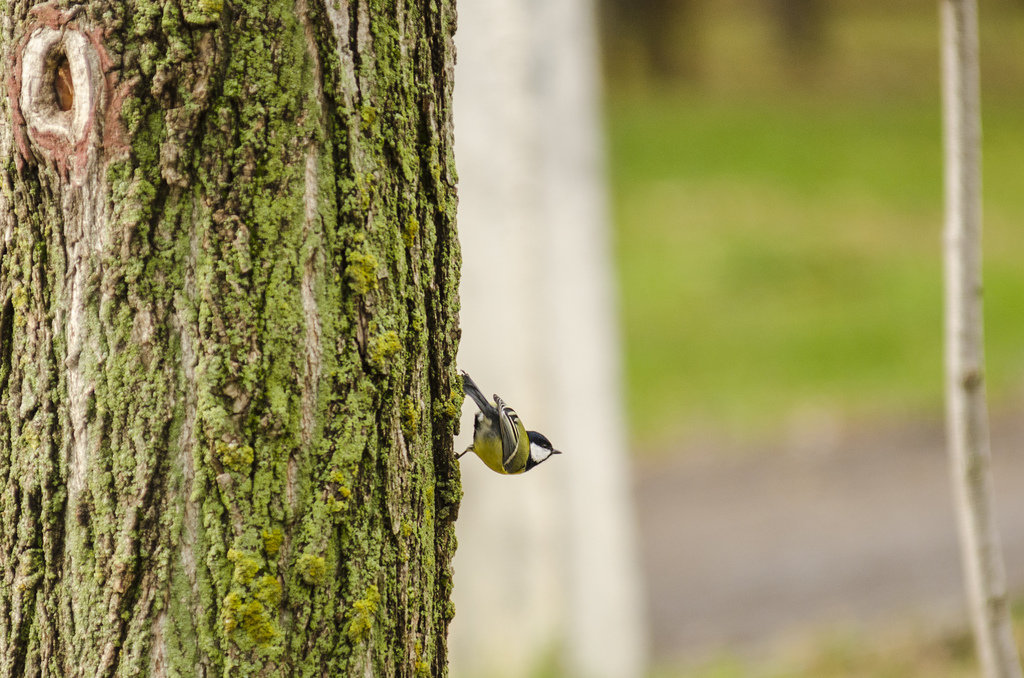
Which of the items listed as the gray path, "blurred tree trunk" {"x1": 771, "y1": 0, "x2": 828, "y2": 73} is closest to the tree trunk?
the gray path

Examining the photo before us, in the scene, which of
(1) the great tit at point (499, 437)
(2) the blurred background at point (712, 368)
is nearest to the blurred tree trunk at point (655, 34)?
(2) the blurred background at point (712, 368)

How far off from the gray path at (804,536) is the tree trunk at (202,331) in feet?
13.2

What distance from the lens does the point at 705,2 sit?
73.4ft

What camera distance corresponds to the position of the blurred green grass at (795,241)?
9.01m

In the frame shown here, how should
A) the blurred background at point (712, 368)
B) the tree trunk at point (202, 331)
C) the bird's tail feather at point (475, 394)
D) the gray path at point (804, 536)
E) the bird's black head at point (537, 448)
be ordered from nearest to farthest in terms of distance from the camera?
the tree trunk at point (202, 331) → the bird's tail feather at point (475, 394) → the bird's black head at point (537, 448) → the blurred background at point (712, 368) → the gray path at point (804, 536)

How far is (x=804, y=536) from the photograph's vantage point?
6.40 metres

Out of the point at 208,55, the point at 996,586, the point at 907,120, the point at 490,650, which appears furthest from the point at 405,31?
the point at 907,120

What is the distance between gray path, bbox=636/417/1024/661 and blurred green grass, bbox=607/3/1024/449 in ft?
2.30

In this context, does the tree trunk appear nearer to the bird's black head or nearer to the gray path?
the bird's black head

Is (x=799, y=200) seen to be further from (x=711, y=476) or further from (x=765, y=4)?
(x=765, y=4)

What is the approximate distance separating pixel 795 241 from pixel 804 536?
6.67 m

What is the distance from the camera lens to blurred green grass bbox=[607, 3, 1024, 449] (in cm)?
901

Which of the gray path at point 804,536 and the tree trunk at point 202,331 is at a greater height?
the tree trunk at point 202,331

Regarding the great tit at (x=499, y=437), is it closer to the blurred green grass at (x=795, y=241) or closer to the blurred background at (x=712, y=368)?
the blurred background at (x=712, y=368)
